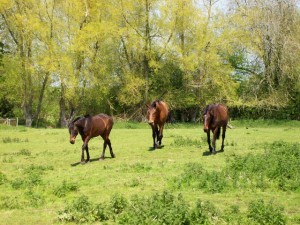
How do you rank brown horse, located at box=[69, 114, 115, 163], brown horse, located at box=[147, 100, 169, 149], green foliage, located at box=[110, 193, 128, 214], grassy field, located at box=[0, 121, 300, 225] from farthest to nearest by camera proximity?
brown horse, located at box=[147, 100, 169, 149], brown horse, located at box=[69, 114, 115, 163], green foliage, located at box=[110, 193, 128, 214], grassy field, located at box=[0, 121, 300, 225]

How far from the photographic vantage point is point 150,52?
4325cm

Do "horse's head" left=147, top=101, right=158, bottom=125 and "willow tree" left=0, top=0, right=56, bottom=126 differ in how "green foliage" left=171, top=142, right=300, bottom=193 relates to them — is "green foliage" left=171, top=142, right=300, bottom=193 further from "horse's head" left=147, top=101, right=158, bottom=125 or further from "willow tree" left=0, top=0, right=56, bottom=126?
"willow tree" left=0, top=0, right=56, bottom=126

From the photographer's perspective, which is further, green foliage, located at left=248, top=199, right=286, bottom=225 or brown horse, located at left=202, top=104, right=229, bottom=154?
brown horse, located at left=202, top=104, right=229, bottom=154

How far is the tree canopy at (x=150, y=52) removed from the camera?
41969 millimetres

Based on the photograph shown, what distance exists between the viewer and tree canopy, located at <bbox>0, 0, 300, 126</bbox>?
4197cm

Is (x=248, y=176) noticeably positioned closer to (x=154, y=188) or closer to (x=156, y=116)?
(x=154, y=188)

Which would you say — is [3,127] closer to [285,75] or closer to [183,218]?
[285,75]

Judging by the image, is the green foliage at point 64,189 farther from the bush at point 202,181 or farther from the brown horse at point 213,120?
the brown horse at point 213,120

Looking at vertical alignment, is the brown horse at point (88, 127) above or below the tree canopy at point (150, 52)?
below

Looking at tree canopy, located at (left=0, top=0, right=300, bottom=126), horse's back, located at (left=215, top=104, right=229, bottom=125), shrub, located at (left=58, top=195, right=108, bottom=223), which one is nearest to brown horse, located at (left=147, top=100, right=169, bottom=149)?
horse's back, located at (left=215, top=104, right=229, bottom=125)

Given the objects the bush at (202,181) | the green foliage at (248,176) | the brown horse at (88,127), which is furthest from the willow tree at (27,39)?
the bush at (202,181)

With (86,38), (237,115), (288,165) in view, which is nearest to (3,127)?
(86,38)

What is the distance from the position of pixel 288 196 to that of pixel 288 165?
2.22m

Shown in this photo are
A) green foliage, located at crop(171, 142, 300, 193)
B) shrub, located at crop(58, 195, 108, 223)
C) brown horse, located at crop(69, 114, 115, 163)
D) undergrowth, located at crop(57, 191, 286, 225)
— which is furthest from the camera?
brown horse, located at crop(69, 114, 115, 163)
